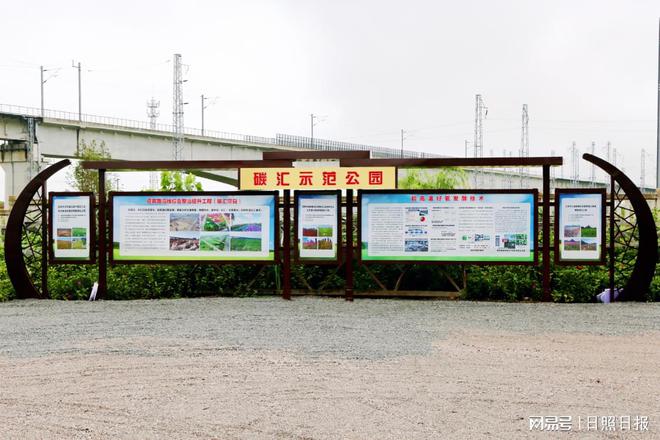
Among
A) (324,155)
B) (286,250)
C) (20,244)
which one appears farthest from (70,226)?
(324,155)

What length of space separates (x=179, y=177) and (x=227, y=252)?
11.1 feet

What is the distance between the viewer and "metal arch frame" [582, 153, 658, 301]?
38.4 ft

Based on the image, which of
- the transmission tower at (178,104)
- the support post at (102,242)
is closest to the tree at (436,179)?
the support post at (102,242)

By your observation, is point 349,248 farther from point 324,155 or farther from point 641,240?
point 641,240

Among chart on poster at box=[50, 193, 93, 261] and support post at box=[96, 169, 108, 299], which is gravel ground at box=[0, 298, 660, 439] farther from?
chart on poster at box=[50, 193, 93, 261]

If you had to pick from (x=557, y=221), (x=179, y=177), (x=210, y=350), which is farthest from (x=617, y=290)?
(x=179, y=177)

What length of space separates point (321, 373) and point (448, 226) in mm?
5733

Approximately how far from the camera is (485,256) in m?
11.6

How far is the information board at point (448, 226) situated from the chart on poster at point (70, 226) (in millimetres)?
4930

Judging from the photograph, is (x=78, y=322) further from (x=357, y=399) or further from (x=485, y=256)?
(x=485, y=256)

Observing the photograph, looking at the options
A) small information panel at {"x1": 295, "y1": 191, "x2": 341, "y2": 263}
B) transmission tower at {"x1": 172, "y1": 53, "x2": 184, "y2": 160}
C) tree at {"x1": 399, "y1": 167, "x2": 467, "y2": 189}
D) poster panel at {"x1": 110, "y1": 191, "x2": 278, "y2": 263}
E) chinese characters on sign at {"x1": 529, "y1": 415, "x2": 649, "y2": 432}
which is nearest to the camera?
chinese characters on sign at {"x1": 529, "y1": 415, "x2": 649, "y2": 432}

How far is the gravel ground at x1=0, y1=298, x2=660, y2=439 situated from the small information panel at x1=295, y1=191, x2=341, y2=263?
143cm

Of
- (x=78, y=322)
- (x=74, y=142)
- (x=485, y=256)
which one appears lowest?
(x=78, y=322)

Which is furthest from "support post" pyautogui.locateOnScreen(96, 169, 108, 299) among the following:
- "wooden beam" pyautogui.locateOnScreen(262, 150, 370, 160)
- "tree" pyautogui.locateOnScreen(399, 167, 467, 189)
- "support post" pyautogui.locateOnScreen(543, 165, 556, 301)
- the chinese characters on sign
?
the chinese characters on sign
